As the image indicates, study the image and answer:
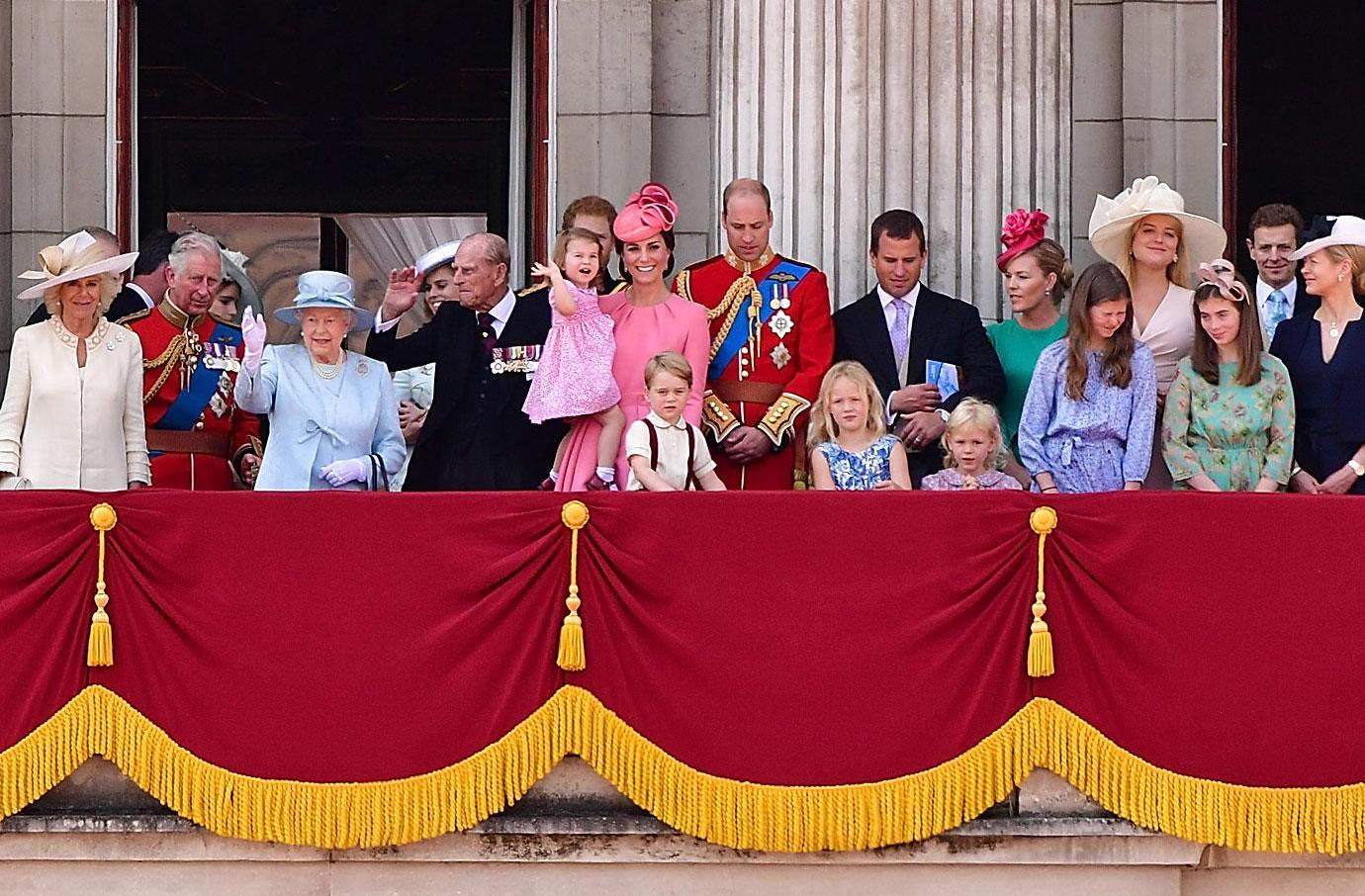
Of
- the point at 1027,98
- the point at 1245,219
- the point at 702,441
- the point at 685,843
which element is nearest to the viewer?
the point at 685,843

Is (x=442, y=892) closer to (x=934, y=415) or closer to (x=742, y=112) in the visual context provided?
(x=934, y=415)

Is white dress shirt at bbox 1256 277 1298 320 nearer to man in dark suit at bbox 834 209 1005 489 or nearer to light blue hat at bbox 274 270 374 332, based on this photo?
man in dark suit at bbox 834 209 1005 489

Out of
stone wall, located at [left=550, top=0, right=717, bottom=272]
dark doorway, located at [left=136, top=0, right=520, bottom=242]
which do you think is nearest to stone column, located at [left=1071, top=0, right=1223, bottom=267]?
stone wall, located at [left=550, top=0, right=717, bottom=272]

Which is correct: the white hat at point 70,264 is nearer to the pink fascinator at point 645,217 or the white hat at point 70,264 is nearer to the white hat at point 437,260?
the white hat at point 437,260

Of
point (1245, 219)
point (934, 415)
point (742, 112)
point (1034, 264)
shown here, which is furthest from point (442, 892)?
point (1245, 219)

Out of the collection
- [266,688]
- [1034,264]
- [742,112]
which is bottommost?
[266,688]

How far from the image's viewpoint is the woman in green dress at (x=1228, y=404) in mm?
8406

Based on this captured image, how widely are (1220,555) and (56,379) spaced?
13.1 ft

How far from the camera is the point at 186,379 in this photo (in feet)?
30.2

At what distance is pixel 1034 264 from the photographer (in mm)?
9008

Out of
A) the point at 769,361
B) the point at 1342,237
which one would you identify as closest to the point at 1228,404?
the point at 1342,237

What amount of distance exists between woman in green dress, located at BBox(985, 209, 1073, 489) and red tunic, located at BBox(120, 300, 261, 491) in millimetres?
2853

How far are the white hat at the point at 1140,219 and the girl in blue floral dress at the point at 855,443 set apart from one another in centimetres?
126

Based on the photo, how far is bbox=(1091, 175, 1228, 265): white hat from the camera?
9.05 metres
